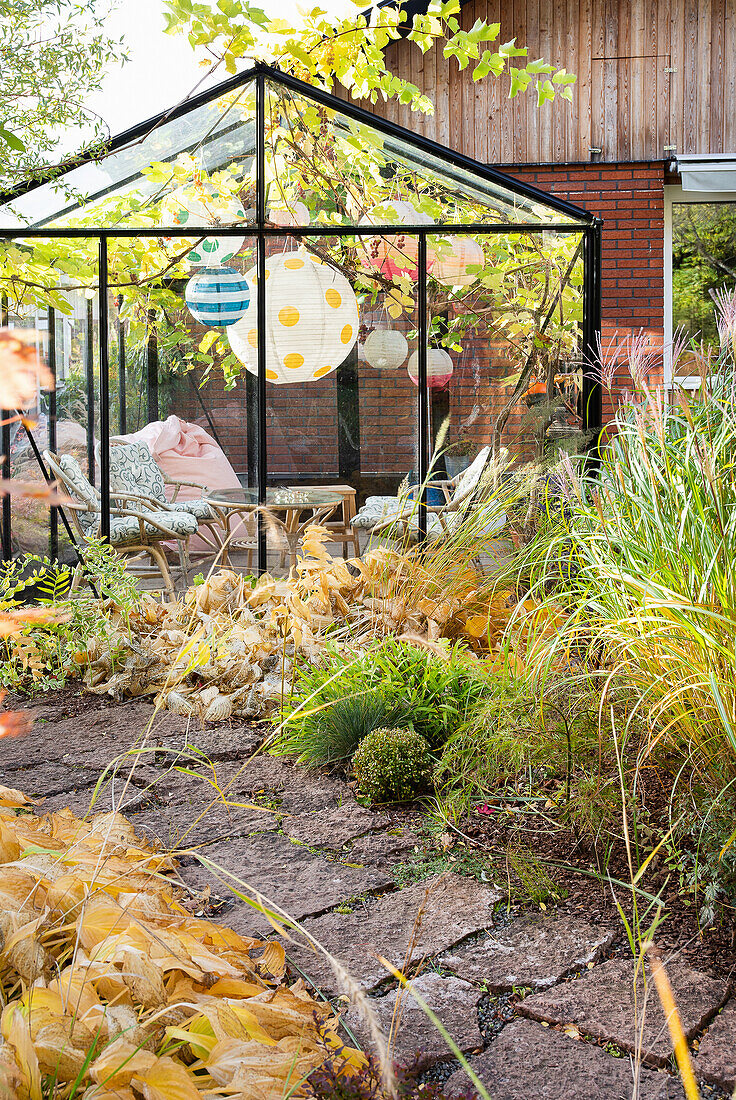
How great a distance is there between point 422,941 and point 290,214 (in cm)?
395

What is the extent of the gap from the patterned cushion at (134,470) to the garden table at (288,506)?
1.14 ft

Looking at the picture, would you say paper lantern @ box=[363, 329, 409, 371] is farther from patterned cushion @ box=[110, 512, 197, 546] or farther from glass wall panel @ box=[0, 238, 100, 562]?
glass wall panel @ box=[0, 238, 100, 562]

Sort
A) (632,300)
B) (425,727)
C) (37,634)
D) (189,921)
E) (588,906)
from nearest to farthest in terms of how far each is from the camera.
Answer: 1. (189,921)
2. (588,906)
3. (425,727)
4. (37,634)
5. (632,300)

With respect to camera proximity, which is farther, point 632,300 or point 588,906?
point 632,300

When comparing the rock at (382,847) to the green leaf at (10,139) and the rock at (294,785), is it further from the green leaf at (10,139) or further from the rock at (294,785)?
the green leaf at (10,139)

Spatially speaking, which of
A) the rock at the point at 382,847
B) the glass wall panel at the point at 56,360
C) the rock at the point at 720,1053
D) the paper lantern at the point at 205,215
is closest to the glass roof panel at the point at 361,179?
the paper lantern at the point at 205,215

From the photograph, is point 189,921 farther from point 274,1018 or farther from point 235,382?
point 235,382

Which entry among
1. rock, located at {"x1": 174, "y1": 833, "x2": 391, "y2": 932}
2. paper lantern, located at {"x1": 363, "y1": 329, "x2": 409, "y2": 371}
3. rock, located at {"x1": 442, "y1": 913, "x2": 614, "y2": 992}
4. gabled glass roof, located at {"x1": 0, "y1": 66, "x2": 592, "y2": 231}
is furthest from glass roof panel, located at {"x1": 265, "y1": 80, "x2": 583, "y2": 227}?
rock, located at {"x1": 442, "y1": 913, "x2": 614, "y2": 992}

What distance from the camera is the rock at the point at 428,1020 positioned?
150 centimetres

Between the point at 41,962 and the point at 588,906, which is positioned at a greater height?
the point at 41,962

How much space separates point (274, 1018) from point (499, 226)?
4225 millimetres

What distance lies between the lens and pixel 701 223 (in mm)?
7988

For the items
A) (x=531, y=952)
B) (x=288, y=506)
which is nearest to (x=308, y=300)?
(x=288, y=506)

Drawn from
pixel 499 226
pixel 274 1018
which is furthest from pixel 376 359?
pixel 274 1018
